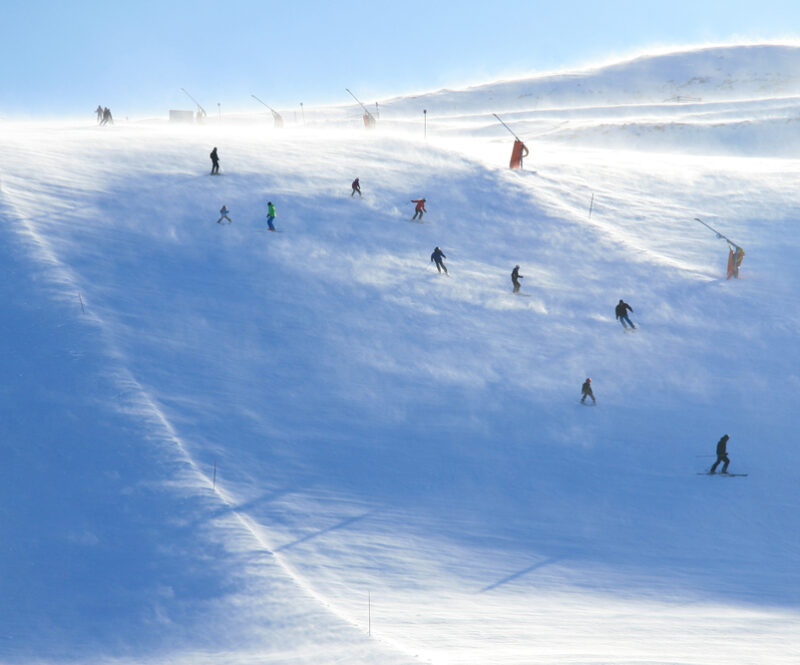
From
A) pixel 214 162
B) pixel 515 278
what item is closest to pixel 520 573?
pixel 515 278

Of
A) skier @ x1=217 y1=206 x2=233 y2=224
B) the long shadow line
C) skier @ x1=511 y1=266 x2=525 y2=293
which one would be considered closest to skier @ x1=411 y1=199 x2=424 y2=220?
skier @ x1=511 y1=266 x2=525 y2=293

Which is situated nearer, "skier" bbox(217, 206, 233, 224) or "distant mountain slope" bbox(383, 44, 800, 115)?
"skier" bbox(217, 206, 233, 224)

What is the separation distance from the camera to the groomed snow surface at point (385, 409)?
656 inches

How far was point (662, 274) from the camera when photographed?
35.1m

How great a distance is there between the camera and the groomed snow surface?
1666 centimetres

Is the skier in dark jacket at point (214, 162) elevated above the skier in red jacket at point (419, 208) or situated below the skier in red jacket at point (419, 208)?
above

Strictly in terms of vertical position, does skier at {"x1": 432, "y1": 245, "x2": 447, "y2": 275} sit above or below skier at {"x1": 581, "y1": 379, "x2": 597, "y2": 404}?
above

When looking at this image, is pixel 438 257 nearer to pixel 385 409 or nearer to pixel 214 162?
pixel 385 409

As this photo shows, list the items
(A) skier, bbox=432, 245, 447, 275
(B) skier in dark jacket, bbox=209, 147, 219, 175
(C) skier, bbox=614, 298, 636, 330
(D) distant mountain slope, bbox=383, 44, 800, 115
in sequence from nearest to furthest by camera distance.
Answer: (C) skier, bbox=614, 298, 636, 330 → (A) skier, bbox=432, 245, 447, 275 → (B) skier in dark jacket, bbox=209, 147, 219, 175 → (D) distant mountain slope, bbox=383, 44, 800, 115

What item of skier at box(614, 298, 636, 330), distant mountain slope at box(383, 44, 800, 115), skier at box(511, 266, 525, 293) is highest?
distant mountain slope at box(383, 44, 800, 115)

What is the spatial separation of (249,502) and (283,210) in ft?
61.9

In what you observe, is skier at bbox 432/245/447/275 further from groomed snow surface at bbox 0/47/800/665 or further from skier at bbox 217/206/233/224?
skier at bbox 217/206/233/224

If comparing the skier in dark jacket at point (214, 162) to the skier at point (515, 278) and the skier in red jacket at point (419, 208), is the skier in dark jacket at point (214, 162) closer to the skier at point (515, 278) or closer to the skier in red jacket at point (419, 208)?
the skier in red jacket at point (419, 208)

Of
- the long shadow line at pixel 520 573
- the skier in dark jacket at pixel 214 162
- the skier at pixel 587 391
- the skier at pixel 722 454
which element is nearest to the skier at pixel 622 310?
the skier at pixel 587 391
